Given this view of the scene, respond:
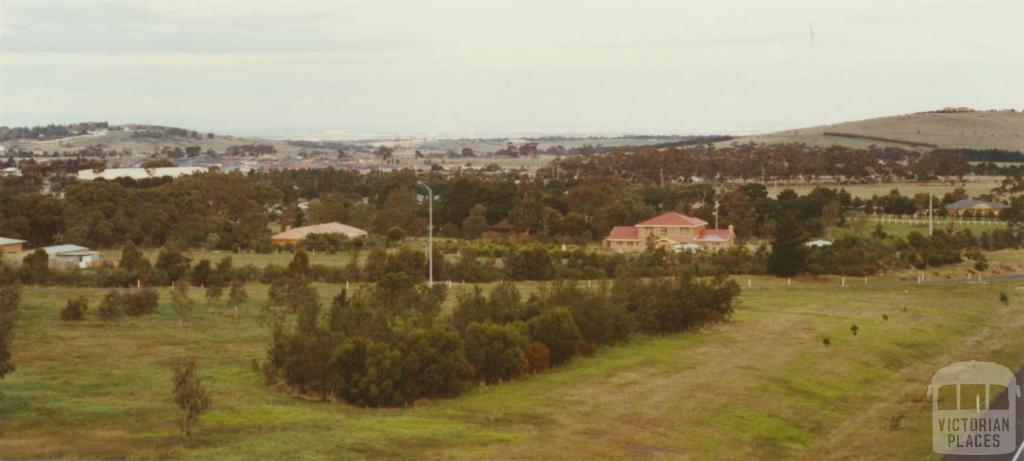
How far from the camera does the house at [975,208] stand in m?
88.3

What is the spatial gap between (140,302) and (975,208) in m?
66.3

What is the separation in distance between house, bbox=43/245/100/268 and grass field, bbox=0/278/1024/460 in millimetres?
13761

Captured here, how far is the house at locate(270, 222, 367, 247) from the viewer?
70625 millimetres

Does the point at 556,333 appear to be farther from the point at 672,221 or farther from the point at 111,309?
the point at 672,221

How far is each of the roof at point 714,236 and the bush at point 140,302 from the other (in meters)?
36.0

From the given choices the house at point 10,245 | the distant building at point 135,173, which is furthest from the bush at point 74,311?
the distant building at point 135,173

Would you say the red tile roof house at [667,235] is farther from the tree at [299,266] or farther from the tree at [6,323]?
the tree at [6,323]

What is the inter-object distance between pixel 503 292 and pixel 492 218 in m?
45.0

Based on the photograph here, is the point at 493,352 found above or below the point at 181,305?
above

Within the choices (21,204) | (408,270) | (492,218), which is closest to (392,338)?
(408,270)

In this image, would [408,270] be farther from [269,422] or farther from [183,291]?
[269,422]

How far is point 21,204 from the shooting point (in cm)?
6700

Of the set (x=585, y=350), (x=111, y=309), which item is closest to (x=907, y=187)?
(x=585, y=350)

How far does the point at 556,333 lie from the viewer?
1251 inches
